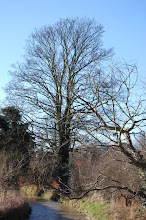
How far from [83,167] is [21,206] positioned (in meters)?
6.41

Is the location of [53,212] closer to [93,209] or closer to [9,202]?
[93,209]

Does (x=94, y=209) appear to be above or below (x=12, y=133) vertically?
below

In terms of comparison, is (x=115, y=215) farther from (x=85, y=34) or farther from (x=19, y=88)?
(x=85, y=34)

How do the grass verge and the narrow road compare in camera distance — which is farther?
the narrow road

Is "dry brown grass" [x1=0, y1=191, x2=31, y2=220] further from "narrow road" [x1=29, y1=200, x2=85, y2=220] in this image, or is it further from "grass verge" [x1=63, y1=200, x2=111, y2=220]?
"grass verge" [x1=63, y1=200, x2=111, y2=220]

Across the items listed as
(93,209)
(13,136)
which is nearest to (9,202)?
(93,209)

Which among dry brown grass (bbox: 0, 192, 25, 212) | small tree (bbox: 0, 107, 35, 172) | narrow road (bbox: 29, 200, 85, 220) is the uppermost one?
small tree (bbox: 0, 107, 35, 172)

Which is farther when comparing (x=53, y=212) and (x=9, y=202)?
(x=53, y=212)

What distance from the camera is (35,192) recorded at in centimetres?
2439

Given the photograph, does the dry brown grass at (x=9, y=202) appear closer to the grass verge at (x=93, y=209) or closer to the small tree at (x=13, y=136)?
the grass verge at (x=93, y=209)

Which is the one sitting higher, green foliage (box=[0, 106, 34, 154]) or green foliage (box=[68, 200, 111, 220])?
green foliage (box=[0, 106, 34, 154])

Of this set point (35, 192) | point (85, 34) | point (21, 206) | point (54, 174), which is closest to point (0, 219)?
point (21, 206)

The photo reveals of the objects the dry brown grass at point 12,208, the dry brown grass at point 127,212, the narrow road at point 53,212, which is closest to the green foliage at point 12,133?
the narrow road at point 53,212

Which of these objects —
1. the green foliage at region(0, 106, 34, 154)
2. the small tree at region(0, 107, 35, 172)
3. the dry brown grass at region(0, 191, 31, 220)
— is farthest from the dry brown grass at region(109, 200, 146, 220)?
the green foliage at region(0, 106, 34, 154)
